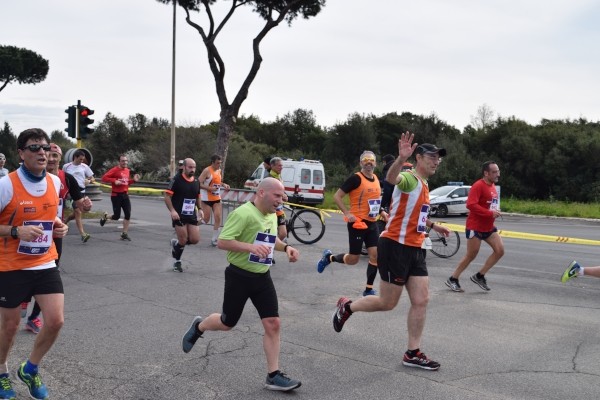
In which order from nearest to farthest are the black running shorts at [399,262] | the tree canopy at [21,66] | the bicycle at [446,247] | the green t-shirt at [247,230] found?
the green t-shirt at [247,230], the black running shorts at [399,262], the bicycle at [446,247], the tree canopy at [21,66]

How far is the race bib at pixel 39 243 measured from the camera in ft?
14.4

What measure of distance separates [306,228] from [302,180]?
1392 cm

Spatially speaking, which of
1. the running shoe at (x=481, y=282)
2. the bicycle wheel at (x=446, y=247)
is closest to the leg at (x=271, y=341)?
the running shoe at (x=481, y=282)

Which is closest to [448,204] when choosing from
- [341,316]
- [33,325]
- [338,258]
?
[338,258]

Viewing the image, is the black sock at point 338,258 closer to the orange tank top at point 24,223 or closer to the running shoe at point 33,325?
the running shoe at point 33,325

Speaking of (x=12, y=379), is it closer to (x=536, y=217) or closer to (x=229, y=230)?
(x=229, y=230)

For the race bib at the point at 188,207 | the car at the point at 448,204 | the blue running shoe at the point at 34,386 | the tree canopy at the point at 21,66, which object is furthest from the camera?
the tree canopy at the point at 21,66

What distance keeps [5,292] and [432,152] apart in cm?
358

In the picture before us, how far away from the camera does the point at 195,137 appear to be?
44656 mm

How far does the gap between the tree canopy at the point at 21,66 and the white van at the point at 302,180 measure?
26910 mm

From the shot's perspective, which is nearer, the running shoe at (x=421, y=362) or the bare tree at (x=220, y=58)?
the running shoe at (x=421, y=362)

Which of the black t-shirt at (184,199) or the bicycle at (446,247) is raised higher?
the black t-shirt at (184,199)

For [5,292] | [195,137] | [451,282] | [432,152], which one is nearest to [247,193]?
[451,282]

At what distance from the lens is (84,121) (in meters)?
17.0
